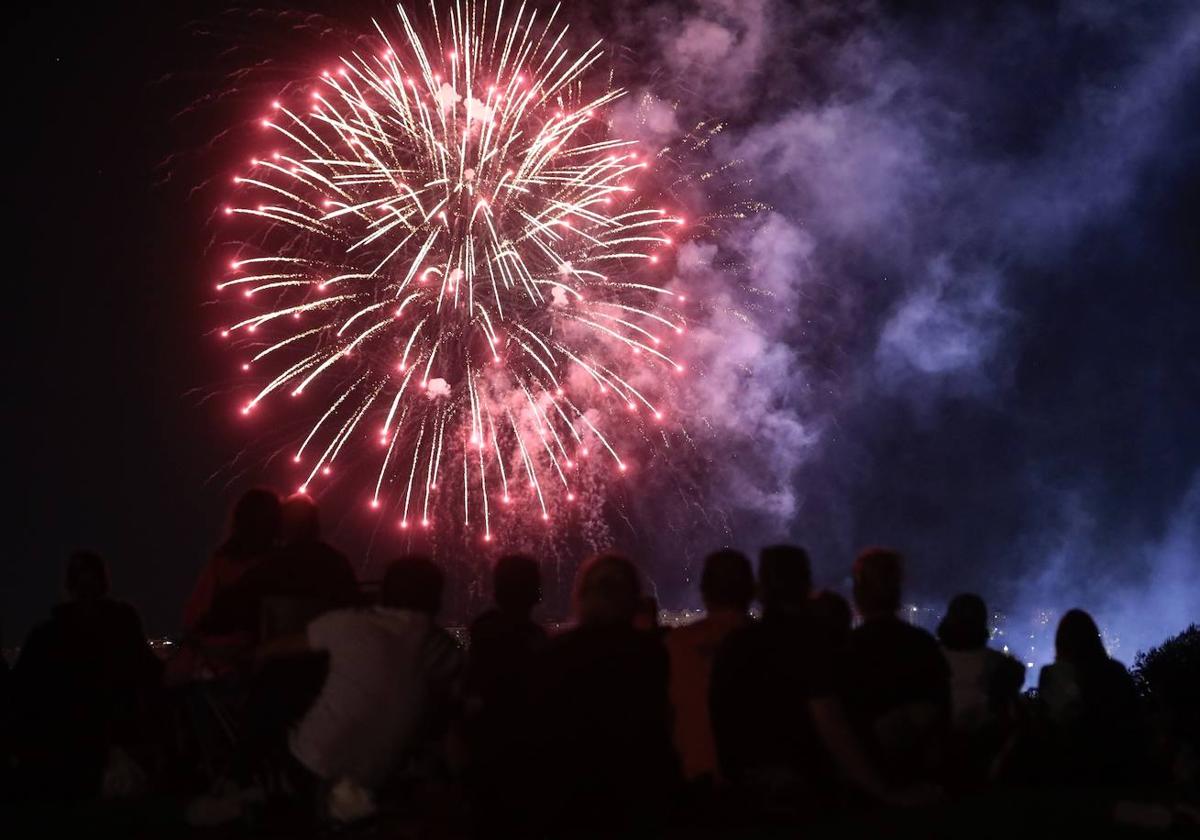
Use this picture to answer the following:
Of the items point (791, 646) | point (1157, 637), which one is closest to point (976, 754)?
point (791, 646)

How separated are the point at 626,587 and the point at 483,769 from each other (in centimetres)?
103

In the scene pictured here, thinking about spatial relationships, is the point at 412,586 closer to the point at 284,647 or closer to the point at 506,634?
the point at 284,647

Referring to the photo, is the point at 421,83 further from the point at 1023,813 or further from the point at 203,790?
the point at 1023,813

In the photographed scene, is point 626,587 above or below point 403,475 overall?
below

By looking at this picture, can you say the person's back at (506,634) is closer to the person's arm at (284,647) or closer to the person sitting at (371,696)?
the person sitting at (371,696)

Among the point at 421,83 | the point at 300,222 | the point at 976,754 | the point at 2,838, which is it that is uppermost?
the point at 421,83

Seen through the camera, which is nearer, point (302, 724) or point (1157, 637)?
point (302, 724)

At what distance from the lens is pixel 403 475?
22469mm

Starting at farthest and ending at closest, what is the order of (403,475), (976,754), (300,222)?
(403,475), (300,222), (976,754)

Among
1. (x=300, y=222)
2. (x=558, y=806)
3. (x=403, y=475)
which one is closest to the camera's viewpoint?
(x=558, y=806)

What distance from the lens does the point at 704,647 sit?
6.57 metres

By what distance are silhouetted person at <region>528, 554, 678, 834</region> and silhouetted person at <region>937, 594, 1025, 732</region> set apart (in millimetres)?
3370

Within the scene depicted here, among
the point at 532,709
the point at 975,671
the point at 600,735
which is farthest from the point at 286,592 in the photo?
the point at 975,671

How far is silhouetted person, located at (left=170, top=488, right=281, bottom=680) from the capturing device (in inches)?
284
